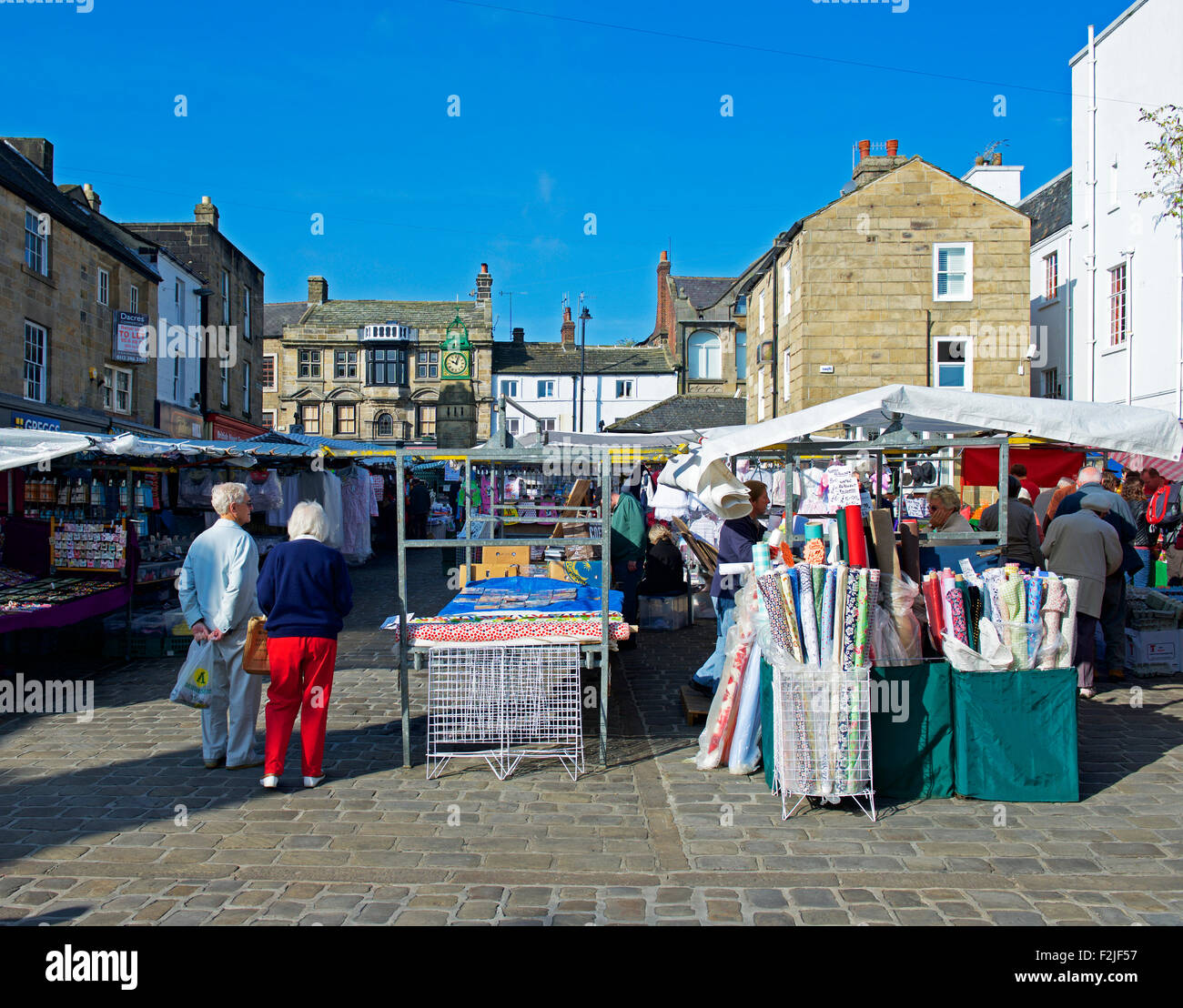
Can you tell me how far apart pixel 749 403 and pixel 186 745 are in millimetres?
28146

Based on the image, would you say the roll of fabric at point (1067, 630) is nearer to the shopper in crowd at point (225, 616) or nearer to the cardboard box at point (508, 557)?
the shopper in crowd at point (225, 616)

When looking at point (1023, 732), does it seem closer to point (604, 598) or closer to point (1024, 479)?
point (604, 598)

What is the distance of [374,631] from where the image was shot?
38.1ft

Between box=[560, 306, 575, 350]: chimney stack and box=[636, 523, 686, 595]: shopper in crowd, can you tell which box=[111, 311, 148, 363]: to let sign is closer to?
box=[636, 523, 686, 595]: shopper in crowd

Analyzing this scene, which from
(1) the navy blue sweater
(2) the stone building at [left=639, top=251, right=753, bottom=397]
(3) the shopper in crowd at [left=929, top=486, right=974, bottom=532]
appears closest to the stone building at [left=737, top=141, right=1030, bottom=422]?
(3) the shopper in crowd at [left=929, top=486, right=974, bottom=532]

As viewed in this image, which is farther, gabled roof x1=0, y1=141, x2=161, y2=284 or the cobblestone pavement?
gabled roof x1=0, y1=141, x2=161, y2=284

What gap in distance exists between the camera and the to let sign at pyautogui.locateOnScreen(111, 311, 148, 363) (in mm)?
21953

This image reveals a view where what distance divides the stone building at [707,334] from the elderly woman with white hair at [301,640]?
40952 mm

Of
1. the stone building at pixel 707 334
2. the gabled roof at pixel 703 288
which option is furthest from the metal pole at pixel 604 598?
the gabled roof at pixel 703 288

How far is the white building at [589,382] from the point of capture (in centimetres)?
5138

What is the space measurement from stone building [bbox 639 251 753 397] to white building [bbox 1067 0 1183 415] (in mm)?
24995

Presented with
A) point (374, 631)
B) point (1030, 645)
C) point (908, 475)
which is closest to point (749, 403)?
point (908, 475)
